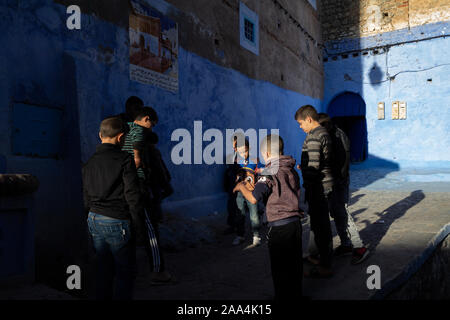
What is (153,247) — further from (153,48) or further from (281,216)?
(153,48)

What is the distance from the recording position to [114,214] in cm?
245

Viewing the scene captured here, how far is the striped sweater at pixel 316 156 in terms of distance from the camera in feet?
11.0

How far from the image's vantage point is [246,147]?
17.4ft

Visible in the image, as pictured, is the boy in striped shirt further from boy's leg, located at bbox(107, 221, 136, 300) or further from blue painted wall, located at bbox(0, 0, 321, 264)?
blue painted wall, located at bbox(0, 0, 321, 264)

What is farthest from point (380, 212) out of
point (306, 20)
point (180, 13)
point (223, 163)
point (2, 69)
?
point (306, 20)

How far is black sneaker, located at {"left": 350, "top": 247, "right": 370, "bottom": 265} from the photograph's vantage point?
3828 mm

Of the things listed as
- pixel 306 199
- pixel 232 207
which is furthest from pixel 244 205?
pixel 306 199

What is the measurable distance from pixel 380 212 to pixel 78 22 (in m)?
6.44

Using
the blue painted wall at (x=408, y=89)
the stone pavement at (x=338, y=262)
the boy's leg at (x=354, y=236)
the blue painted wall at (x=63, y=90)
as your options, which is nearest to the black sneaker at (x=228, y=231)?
the stone pavement at (x=338, y=262)

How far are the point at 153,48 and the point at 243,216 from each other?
3.22 m

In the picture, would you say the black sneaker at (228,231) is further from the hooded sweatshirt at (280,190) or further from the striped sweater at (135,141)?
the hooded sweatshirt at (280,190)

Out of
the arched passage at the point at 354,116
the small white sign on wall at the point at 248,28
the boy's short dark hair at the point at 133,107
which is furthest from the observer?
the arched passage at the point at 354,116

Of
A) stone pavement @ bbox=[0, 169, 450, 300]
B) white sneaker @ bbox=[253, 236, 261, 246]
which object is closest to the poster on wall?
stone pavement @ bbox=[0, 169, 450, 300]
